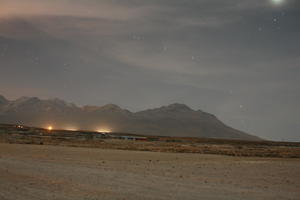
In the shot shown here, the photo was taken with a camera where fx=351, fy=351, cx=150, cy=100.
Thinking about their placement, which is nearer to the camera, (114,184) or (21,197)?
(21,197)

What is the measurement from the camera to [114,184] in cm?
1778

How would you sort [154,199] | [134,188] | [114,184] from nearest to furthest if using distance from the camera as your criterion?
[154,199], [134,188], [114,184]

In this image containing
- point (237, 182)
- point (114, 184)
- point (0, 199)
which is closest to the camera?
point (0, 199)

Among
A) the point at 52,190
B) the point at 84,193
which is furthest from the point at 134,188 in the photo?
the point at 52,190

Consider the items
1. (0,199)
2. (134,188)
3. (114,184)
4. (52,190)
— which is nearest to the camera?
(0,199)

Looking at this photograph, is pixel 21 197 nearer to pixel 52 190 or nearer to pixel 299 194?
pixel 52 190

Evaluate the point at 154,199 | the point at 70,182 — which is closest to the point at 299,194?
the point at 154,199

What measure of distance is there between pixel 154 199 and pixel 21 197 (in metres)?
5.14

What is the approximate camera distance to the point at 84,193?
14.9m

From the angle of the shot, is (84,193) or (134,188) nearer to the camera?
(84,193)

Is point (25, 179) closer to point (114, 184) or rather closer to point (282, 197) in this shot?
point (114, 184)

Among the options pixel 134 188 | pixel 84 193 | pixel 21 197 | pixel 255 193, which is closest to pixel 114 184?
pixel 134 188

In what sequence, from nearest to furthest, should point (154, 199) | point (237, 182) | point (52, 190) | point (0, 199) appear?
point (0, 199) < point (154, 199) < point (52, 190) < point (237, 182)

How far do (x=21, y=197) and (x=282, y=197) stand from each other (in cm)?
1125
